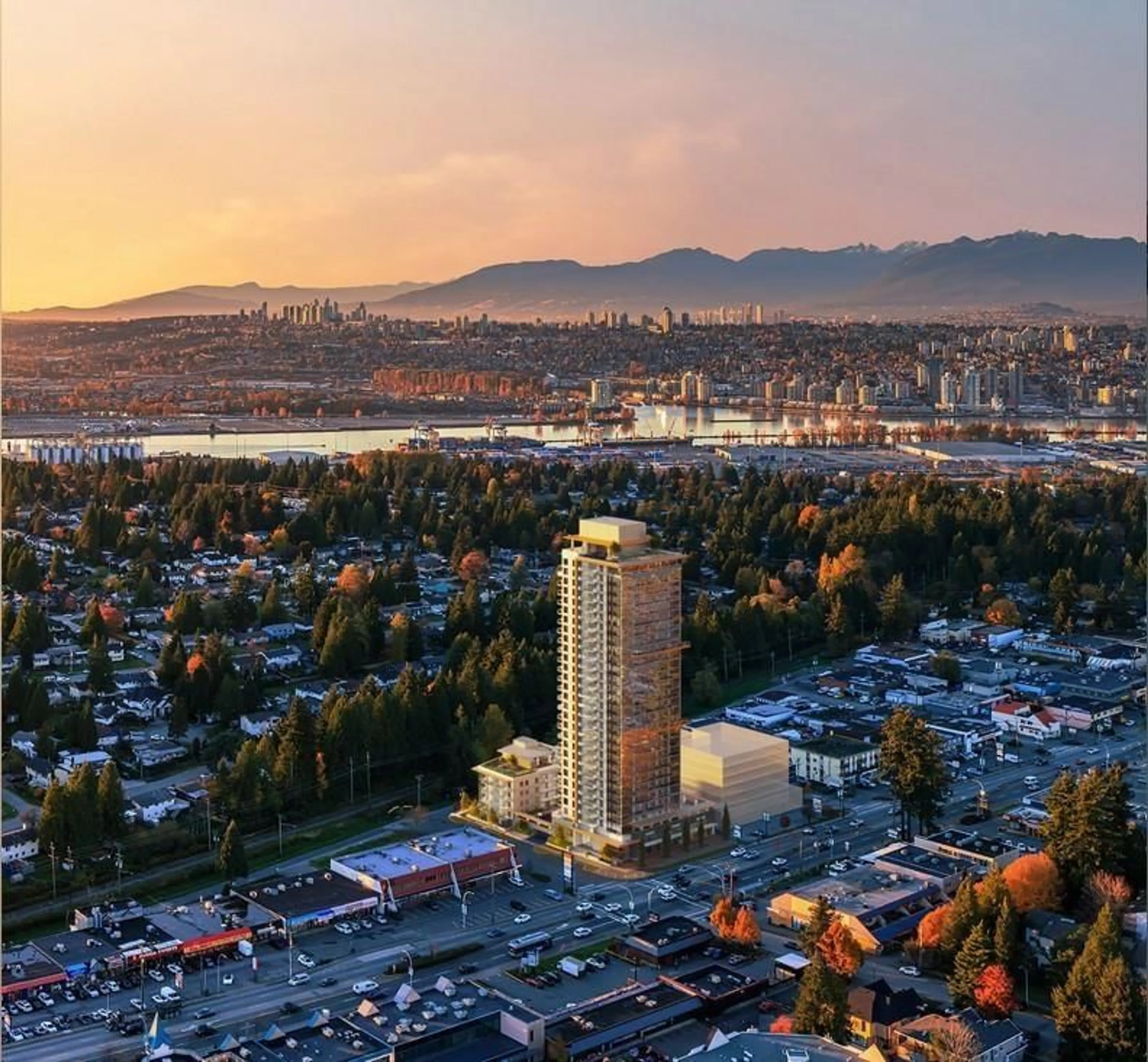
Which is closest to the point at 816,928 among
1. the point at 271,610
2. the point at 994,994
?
the point at 994,994

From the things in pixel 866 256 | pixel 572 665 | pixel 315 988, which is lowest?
pixel 315 988

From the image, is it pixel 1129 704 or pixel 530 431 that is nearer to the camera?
pixel 1129 704

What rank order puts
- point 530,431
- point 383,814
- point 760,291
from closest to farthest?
point 383,814 → point 530,431 → point 760,291

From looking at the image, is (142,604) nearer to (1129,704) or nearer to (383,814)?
(383,814)

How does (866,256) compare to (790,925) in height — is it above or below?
above

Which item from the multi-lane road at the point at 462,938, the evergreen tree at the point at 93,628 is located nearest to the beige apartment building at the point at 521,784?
the multi-lane road at the point at 462,938

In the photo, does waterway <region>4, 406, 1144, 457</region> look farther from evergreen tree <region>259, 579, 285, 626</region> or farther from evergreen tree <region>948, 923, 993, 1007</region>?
evergreen tree <region>948, 923, 993, 1007</region>

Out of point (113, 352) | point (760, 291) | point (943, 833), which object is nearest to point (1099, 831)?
point (943, 833)
